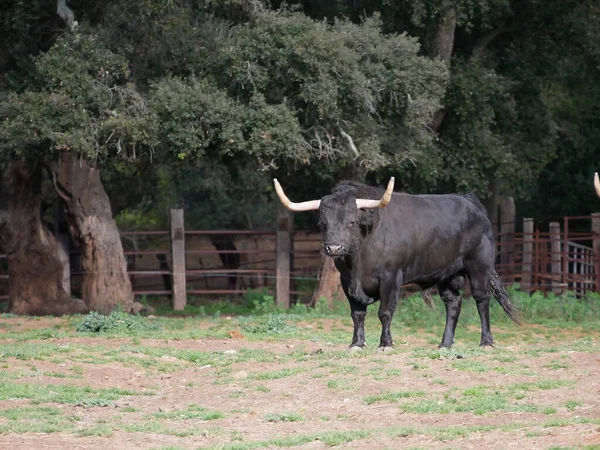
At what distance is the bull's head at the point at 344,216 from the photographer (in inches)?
506

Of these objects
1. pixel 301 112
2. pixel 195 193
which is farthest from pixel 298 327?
pixel 195 193

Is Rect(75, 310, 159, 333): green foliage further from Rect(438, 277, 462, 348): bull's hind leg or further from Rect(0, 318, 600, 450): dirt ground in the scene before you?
Rect(438, 277, 462, 348): bull's hind leg

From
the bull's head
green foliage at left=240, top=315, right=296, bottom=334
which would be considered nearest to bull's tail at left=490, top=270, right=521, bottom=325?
the bull's head

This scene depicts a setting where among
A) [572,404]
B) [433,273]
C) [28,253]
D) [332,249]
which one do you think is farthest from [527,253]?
[572,404]

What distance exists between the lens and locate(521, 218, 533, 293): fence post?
2530cm

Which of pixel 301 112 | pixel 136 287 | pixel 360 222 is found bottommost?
pixel 136 287

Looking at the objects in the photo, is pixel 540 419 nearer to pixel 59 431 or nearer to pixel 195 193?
pixel 59 431

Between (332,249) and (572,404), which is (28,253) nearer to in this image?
(332,249)

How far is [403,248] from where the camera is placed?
44.2ft

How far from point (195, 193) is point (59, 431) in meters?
25.1

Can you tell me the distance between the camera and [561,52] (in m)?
26.4

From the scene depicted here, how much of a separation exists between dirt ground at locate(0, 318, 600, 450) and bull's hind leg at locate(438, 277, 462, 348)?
→ 0.71 m

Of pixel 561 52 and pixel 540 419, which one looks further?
pixel 561 52

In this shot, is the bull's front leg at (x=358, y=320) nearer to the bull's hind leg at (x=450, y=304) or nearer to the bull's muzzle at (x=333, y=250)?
the bull's muzzle at (x=333, y=250)
